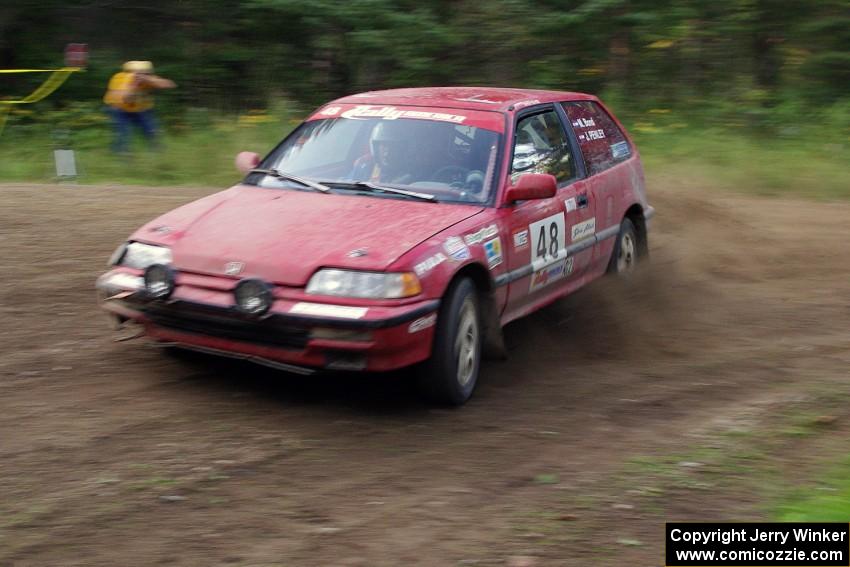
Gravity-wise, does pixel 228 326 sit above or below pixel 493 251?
below

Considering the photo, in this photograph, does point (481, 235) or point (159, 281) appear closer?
point (159, 281)

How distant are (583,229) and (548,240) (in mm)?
581

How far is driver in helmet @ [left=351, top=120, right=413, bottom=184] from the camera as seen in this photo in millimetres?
Result: 6406

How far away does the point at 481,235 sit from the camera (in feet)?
19.3

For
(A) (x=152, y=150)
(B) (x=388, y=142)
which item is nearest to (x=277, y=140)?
(A) (x=152, y=150)

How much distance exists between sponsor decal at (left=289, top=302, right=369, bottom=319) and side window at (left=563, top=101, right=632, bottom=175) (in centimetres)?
283

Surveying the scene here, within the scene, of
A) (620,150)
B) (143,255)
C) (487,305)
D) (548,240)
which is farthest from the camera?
(620,150)

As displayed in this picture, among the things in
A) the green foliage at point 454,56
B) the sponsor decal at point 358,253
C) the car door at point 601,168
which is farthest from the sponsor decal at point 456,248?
the green foliage at point 454,56

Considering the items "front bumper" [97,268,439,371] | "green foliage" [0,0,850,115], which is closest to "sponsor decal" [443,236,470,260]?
"front bumper" [97,268,439,371]

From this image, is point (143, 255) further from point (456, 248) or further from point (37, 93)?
point (37, 93)

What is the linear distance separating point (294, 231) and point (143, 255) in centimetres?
84

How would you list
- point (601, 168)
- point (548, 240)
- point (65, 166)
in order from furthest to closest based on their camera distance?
1. point (65, 166)
2. point (601, 168)
3. point (548, 240)

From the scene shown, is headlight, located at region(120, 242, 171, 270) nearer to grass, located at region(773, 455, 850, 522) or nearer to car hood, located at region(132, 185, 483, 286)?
car hood, located at region(132, 185, 483, 286)

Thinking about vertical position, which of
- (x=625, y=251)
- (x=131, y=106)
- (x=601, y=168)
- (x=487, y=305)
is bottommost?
(x=625, y=251)
